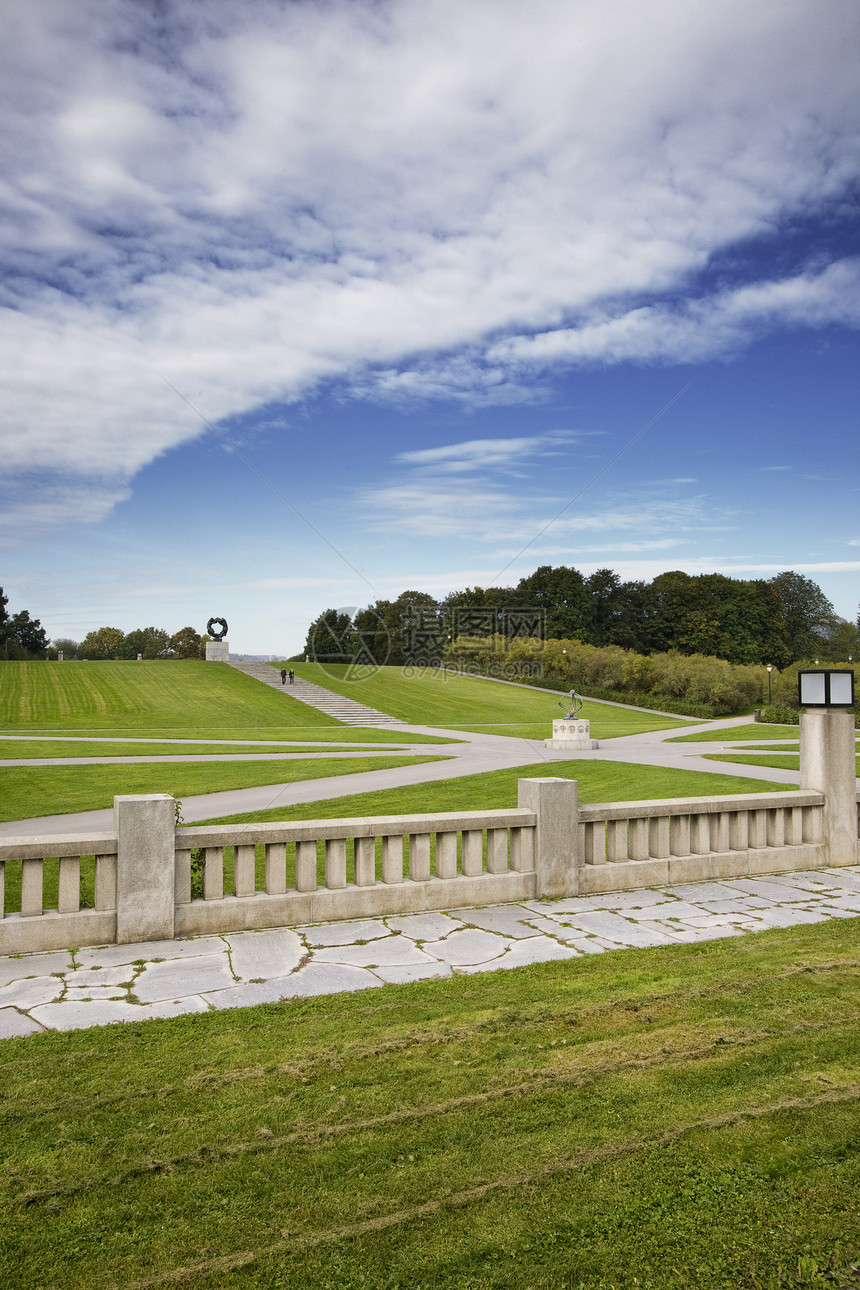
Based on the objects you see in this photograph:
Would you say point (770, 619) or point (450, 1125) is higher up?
point (770, 619)

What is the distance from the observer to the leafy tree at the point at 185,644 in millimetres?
112113

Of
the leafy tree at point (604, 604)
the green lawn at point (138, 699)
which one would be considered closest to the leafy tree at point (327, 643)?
the green lawn at point (138, 699)

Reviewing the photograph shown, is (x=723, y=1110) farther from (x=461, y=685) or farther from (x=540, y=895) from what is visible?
(x=461, y=685)

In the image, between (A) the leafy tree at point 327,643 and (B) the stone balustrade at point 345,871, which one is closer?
(B) the stone balustrade at point 345,871

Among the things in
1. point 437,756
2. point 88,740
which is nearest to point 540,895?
point 437,756

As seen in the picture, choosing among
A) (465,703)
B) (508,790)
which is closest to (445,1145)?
(508,790)

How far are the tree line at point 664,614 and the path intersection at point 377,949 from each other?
215 feet

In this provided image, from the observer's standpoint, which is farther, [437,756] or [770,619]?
[770,619]

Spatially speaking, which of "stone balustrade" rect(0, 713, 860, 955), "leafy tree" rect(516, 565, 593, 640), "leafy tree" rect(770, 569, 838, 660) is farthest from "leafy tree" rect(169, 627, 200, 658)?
"stone balustrade" rect(0, 713, 860, 955)

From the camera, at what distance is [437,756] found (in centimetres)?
2294

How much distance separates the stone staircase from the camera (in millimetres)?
42188

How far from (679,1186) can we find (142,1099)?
7.08ft

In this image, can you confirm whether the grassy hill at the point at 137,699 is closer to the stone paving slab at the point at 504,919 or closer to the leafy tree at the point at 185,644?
the stone paving slab at the point at 504,919

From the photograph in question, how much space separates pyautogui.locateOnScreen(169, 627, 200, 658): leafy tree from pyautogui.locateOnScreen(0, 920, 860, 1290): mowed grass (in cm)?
11155
